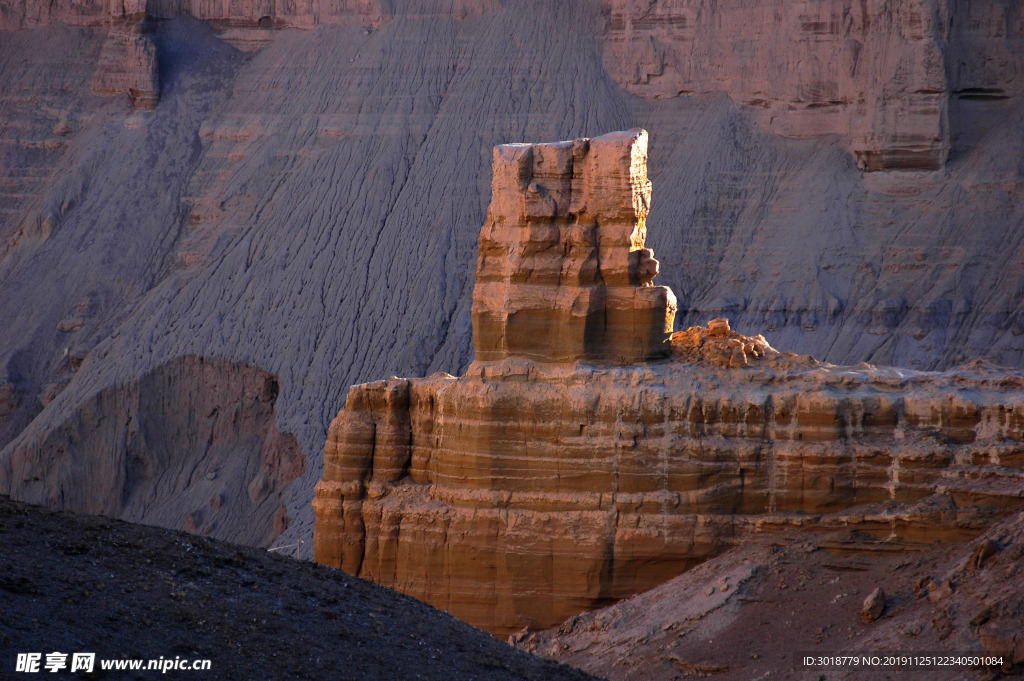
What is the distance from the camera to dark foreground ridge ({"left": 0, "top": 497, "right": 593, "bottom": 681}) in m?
15.0

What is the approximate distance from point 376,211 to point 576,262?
2985cm

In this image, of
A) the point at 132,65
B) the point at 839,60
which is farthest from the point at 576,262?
the point at 132,65

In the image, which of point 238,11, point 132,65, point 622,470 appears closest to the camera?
point 622,470

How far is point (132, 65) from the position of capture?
61.4 metres

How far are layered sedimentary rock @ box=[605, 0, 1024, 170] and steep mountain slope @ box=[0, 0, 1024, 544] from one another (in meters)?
0.58

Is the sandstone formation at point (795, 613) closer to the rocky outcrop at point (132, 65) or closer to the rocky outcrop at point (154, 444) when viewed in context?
the rocky outcrop at point (154, 444)

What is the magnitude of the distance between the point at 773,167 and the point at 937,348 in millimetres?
10125

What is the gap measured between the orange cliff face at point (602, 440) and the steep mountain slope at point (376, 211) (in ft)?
56.5

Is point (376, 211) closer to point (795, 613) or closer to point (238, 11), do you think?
point (238, 11)

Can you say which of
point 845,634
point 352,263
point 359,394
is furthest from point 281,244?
point 845,634

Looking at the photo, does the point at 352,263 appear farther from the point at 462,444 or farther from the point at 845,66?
the point at 462,444

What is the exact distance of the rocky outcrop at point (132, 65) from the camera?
61.1 meters

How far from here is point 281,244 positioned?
180ft

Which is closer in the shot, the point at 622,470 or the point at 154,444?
the point at 622,470
